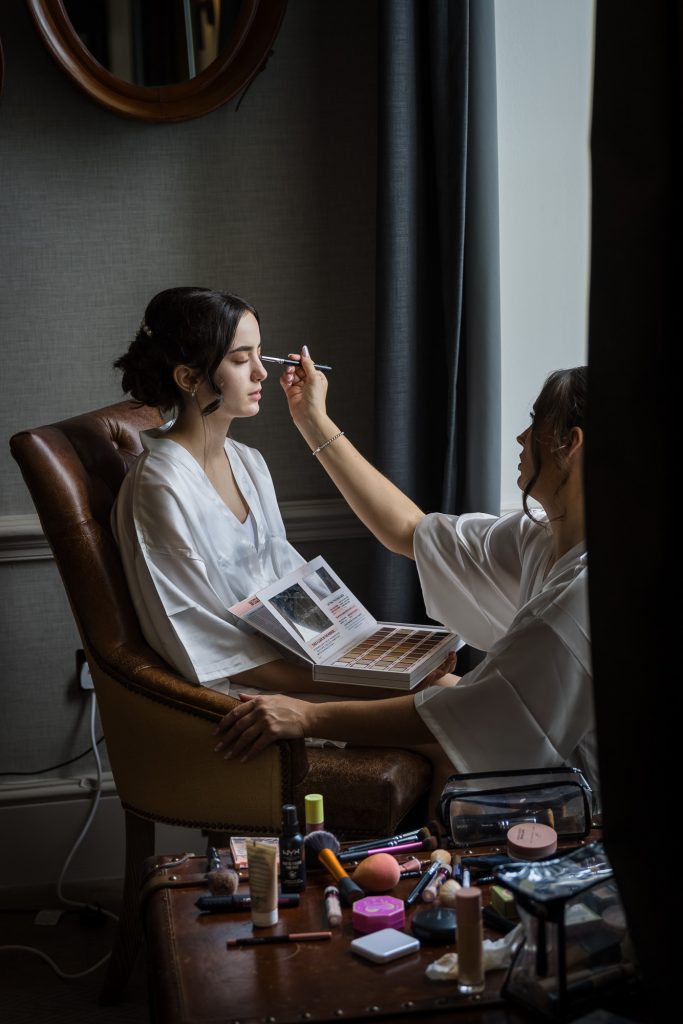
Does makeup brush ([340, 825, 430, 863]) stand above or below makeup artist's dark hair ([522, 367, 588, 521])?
below

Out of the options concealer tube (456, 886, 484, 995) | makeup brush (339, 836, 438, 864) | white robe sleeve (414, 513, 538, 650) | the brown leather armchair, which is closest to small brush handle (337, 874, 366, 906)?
makeup brush (339, 836, 438, 864)

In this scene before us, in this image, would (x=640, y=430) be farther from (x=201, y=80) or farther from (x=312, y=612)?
(x=201, y=80)

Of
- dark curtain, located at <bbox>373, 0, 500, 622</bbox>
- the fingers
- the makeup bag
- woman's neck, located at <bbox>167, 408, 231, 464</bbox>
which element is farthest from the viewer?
dark curtain, located at <bbox>373, 0, 500, 622</bbox>

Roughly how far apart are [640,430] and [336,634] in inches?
52.0

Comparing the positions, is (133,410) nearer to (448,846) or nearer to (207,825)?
(207,825)

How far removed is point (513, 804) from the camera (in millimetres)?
1396

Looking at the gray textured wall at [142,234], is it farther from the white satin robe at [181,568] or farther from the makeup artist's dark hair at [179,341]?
the white satin robe at [181,568]

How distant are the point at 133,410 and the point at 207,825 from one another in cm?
90

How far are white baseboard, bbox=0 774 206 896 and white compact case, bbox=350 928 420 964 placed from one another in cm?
158

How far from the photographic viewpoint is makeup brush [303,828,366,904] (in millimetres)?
1264

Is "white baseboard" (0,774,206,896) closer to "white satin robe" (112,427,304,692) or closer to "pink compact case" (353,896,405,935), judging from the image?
"white satin robe" (112,427,304,692)

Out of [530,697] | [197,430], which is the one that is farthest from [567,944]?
[197,430]

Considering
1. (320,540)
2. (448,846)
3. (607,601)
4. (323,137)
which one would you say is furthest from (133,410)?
(607,601)

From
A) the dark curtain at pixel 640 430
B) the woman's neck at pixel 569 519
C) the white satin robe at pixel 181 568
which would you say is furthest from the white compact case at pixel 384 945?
the white satin robe at pixel 181 568
